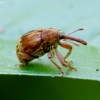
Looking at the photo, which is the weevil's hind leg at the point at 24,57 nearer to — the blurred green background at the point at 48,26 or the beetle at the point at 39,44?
the beetle at the point at 39,44

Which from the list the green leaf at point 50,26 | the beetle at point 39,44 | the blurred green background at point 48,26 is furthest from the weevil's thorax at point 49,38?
the blurred green background at point 48,26

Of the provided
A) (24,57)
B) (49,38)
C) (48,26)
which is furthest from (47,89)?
(48,26)

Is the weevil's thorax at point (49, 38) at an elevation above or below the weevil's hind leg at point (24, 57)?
above

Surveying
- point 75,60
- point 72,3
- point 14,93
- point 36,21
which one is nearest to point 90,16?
point 72,3

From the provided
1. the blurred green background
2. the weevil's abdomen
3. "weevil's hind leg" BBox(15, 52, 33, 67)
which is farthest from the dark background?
the weevil's abdomen

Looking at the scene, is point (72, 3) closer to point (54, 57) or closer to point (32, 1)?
point (32, 1)

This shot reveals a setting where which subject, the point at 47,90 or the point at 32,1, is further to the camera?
the point at 32,1

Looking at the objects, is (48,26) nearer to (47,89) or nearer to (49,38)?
(49,38)

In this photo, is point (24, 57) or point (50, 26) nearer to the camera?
point (24, 57)
